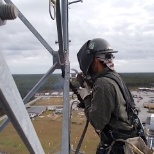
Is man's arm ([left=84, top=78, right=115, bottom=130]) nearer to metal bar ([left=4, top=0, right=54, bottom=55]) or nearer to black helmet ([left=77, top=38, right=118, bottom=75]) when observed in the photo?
black helmet ([left=77, top=38, right=118, bottom=75])

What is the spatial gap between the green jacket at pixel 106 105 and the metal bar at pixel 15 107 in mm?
711

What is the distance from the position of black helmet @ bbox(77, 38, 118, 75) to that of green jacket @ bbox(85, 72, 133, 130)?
0.16 m

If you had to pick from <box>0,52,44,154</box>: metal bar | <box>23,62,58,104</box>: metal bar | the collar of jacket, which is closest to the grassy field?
<box>23,62,58,104</box>: metal bar

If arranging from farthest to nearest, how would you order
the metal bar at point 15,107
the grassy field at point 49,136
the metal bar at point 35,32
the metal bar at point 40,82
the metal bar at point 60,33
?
the grassy field at point 49,136
the metal bar at point 40,82
the metal bar at point 35,32
the metal bar at point 60,33
the metal bar at point 15,107

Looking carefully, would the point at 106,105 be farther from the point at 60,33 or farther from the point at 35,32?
the point at 35,32

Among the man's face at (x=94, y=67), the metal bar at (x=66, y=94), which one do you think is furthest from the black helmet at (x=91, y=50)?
the metal bar at (x=66, y=94)

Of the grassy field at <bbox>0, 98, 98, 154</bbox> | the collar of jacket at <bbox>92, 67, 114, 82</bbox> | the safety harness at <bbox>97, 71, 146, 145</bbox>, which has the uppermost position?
the collar of jacket at <bbox>92, 67, 114, 82</bbox>

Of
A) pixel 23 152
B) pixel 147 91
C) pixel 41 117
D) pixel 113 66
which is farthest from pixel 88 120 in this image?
pixel 147 91

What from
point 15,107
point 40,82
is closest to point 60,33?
point 40,82

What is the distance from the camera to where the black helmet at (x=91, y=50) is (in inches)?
77.7

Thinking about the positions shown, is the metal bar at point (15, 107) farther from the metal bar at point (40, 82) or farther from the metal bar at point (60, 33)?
the metal bar at point (40, 82)

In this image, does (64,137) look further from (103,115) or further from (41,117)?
(41,117)

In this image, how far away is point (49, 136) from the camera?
21.5 m

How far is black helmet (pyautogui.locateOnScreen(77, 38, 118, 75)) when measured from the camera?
197 cm
